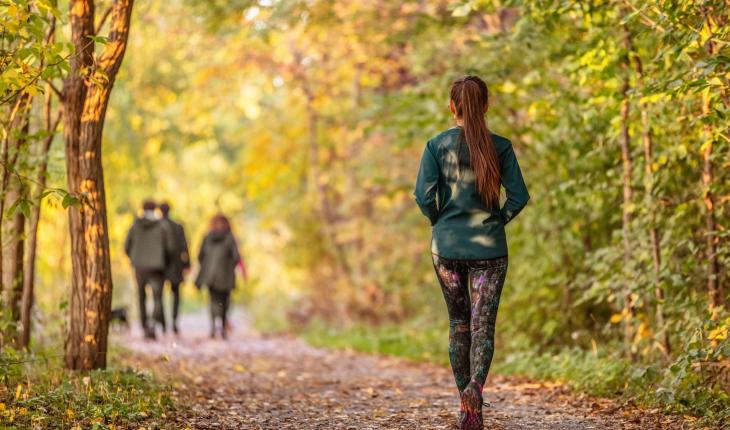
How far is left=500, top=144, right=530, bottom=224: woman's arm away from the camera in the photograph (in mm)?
5586

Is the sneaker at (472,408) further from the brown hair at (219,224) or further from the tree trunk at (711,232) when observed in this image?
the brown hair at (219,224)

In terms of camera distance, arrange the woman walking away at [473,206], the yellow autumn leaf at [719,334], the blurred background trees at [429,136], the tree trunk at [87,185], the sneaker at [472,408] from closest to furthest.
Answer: the sneaker at [472,408]
the woman walking away at [473,206]
the yellow autumn leaf at [719,334]
the blurred background trees at [429,136]
the tree trunk at [87,185]

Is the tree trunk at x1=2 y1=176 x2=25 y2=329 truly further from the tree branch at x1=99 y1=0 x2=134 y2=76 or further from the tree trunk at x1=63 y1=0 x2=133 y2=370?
the tree branch at x1=99 y1=0 x2=134 y2=76

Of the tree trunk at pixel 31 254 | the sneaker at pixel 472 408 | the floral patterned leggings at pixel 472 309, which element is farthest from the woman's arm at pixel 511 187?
the tree trunk at pixel 31 254

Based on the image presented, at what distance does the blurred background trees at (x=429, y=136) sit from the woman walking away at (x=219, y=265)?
7.39 feet

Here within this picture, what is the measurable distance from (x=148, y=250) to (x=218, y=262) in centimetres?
142

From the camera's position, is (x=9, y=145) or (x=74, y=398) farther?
(x=9, y=145)

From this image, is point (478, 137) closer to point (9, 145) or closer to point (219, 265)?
point (9, 145)

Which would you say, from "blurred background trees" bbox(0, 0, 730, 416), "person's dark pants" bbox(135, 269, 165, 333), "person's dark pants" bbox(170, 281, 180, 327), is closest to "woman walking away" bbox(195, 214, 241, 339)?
"person's dark pants" bbox(170, 281, 180, 327)

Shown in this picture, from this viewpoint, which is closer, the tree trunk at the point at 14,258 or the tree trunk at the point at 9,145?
the tree trunk at the point at 9,145

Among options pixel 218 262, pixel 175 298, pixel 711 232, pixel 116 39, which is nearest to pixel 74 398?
pixel 116 39

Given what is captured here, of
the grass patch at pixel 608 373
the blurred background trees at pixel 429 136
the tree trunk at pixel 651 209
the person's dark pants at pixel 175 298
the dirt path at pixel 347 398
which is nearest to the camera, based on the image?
the grass patch at pixel 608 373

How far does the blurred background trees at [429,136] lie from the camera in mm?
6895

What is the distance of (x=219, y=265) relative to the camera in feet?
50.1
